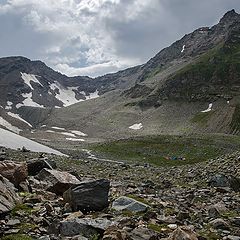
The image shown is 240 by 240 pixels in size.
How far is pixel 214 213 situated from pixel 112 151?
10662 cm

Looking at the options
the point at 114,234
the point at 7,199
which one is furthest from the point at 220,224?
the point at 7,199

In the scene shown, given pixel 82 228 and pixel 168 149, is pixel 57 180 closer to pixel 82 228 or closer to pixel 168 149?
pixel 82 228

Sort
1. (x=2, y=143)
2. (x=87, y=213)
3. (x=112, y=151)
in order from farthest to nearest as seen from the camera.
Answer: (x=112, y=151) → (x=2, y=143) → (x=87, y=213)

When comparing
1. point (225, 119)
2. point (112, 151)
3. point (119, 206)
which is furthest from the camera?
point (225, 119)

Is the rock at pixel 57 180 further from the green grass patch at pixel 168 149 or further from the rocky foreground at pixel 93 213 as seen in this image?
the green grass patch at pixel 168 149

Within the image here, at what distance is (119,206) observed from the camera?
721 inches

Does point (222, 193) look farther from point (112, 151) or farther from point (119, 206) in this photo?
point (112, 151)

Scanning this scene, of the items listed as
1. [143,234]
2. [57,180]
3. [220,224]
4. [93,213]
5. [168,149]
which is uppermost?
[168,149]

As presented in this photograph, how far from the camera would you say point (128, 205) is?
1833 centimetres

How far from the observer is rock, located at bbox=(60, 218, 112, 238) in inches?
546

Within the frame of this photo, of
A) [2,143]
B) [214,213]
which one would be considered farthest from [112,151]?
[214,213]

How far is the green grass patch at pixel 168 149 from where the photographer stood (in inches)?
4070

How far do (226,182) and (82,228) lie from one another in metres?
21.5

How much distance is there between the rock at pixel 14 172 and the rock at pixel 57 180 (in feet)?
4.98
